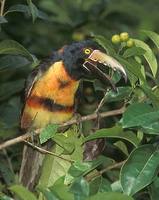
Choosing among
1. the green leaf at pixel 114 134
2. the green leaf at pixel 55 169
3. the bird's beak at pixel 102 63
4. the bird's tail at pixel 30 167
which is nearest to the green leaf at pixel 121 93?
the bird's beak at pixel 102 63

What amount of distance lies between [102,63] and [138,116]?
111cm

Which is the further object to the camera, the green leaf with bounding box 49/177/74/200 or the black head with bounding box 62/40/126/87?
the black head with bounding box 62/40/126/87

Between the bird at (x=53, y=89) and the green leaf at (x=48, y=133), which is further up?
the green leaf at (x=48, y=133)

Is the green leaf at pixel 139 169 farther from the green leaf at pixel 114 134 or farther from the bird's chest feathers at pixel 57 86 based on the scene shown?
the bird's chest feathers at pixel 57 86

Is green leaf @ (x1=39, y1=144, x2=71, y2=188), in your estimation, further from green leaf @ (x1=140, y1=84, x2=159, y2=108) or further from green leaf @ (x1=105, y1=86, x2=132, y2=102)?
green leaf @ (x1=140, y1=84, x2=159, y2=108)

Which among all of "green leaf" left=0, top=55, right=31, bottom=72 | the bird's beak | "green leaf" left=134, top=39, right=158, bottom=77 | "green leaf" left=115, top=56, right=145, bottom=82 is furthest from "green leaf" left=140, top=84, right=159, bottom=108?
"green leaf" left=0, top=55, right=31, bottom=72

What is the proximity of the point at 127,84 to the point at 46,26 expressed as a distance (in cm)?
246

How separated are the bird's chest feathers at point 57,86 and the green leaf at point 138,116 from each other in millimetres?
1633

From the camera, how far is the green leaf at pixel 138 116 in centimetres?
278

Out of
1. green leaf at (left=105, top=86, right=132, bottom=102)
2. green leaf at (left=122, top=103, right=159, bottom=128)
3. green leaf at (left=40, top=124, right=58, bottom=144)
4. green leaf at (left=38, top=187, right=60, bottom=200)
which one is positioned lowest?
green leaf at (left=40, top=124, right=58, bottom=144)

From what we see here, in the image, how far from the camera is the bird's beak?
3.56 meters

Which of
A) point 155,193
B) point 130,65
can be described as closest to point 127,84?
point 130,65

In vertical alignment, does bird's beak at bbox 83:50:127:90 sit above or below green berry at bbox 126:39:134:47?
below

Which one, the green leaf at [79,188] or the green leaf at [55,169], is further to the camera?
the green leaf at [55,169]
